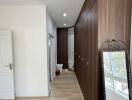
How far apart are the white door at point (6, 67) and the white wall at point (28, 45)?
7.1 inches

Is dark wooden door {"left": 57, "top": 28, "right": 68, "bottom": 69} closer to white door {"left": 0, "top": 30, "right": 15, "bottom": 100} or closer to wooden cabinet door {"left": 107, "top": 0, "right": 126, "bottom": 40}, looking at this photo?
white door {"left": 0, "top": 30, "right": 15, "bottom": 100}

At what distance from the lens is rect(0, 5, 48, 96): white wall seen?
4.05 metres

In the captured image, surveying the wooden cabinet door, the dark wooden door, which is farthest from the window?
the dark wooden door

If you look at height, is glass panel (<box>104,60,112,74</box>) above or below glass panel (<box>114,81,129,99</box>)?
above

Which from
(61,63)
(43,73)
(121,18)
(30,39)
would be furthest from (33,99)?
(61,63)

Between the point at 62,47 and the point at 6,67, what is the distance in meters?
5.10

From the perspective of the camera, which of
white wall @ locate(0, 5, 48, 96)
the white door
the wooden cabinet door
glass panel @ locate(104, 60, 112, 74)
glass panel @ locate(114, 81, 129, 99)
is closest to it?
glass panel @ locate(114, 81, 129, 99)

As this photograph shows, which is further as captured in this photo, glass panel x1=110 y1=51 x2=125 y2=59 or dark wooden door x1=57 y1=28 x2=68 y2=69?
dark wooden door x1=57 y1=28 x2=68 y2=69

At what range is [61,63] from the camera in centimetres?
880

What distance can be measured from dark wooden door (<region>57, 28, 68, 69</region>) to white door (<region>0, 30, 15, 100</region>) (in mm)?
4955

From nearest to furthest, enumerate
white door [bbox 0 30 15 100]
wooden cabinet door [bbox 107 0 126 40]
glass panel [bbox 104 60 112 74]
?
glass panel [bbox 104 60 112 74] → wooden cabinet door [bbox 107 0 126 40] → white door [bbox 0 30 15 100]

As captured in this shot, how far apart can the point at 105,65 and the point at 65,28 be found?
6878 mm

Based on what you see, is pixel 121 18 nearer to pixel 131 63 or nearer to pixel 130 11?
pixel 130 11

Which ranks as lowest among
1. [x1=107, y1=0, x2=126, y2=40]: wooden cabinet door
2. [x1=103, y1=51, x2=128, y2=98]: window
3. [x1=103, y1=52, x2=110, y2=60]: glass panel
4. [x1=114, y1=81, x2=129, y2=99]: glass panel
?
[x1=114, y1=81, x2=129, y2=99]: glass panel
